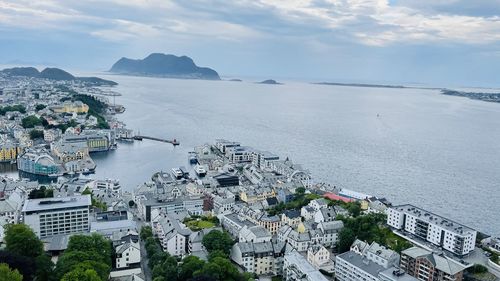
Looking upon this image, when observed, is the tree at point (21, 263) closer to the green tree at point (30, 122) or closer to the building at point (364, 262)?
the building at point (364, 262)

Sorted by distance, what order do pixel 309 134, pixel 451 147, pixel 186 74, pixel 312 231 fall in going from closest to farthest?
1. pixel 312 231
2. pixel 451 147
3. pixel 309 134
4. pixel 186 74

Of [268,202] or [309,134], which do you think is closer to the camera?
[268,202]

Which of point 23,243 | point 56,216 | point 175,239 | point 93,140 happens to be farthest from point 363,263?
point 93,140

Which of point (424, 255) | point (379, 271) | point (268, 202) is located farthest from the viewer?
point (268, 202)

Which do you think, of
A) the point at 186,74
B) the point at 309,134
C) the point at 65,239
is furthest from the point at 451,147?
the point at 186,74

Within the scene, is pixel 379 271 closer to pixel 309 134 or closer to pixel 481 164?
pixel 481 164

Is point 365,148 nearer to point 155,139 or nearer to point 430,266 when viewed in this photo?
point 155,139
